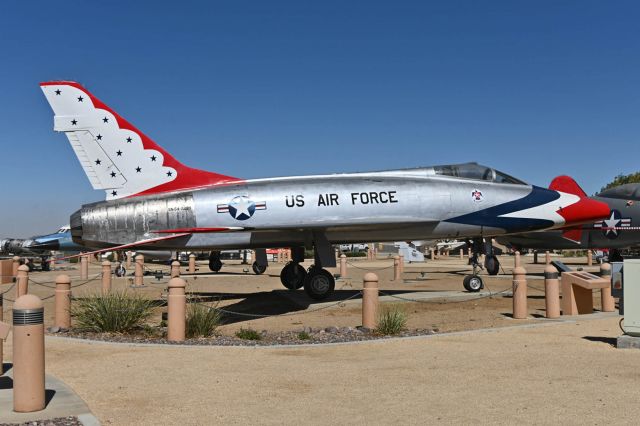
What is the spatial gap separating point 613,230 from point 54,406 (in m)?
23.9

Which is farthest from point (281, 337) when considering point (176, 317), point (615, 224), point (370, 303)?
point (615, 224)

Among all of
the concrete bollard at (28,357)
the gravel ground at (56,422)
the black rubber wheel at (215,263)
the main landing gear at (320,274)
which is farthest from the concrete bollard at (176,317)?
the black rubber wheel at (215,263)

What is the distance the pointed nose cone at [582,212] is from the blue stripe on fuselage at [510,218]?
1.49 feet

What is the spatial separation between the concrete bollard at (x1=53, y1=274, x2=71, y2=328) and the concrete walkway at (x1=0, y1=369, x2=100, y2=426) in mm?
4612

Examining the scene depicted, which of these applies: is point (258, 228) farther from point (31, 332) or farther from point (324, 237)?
point (31, 332)

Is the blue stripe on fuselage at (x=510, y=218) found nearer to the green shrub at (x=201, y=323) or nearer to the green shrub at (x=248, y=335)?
the green shrub at (x=248, y=335)

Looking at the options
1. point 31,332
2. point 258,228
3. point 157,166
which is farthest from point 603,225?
point 31,332

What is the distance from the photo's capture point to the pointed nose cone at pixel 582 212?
610 inches

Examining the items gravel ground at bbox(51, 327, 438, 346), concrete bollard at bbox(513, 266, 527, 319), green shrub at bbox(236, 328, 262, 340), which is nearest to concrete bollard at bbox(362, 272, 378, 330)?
gravel ground at bbox(51, 327, 438, 346)

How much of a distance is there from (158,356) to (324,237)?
7.43 meters

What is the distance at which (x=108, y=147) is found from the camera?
14.5 m

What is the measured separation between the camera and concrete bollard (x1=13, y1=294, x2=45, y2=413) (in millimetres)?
4953

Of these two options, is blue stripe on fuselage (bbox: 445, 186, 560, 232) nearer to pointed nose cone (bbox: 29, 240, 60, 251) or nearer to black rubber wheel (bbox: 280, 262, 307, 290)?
black rubber wheel (bbox: 280, 262, 307, 290)

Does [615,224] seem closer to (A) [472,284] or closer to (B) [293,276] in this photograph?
(A) [472,284]
